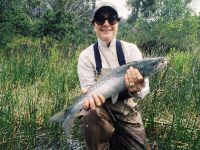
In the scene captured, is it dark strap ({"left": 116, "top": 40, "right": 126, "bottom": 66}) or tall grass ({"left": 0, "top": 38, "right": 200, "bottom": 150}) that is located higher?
dark strap ({"left": 116, "top": 40, "right": 126, "bottom": 66})

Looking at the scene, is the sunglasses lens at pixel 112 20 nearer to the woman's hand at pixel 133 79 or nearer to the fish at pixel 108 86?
the fish at pixel 108 86

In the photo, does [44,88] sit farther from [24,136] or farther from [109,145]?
[109,145]

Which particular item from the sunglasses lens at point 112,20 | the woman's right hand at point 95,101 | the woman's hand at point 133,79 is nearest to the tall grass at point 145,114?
the woman's hand at point 133,79

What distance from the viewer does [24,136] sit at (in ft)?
15.0

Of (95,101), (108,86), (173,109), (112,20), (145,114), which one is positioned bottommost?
(145,114)

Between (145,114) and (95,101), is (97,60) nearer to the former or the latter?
(95,101)

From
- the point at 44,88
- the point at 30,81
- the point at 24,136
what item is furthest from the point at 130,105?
the point at 30,81

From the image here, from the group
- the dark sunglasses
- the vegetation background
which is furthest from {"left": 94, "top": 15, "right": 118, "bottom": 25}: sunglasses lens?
the vegetation background

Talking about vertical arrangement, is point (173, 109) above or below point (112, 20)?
below

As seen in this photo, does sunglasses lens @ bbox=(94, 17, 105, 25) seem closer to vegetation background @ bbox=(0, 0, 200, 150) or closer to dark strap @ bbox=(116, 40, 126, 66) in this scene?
dark strap @ bbox=(116, 40, 126, 66)

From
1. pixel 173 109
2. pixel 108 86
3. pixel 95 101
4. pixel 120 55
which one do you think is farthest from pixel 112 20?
pixel 173 109

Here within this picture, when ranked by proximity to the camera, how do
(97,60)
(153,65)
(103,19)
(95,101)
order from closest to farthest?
(153,65) → (95,101) → (103,19) → (97,60)

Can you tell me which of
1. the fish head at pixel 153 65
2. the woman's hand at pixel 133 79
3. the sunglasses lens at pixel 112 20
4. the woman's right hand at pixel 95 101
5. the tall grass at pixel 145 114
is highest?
the sunglasses lens at pixel 112 20

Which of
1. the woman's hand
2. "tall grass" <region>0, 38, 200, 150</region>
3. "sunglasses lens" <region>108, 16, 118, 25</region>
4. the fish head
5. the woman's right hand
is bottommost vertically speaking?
"tall grass" <region>0, 38, 200, 150</region>
